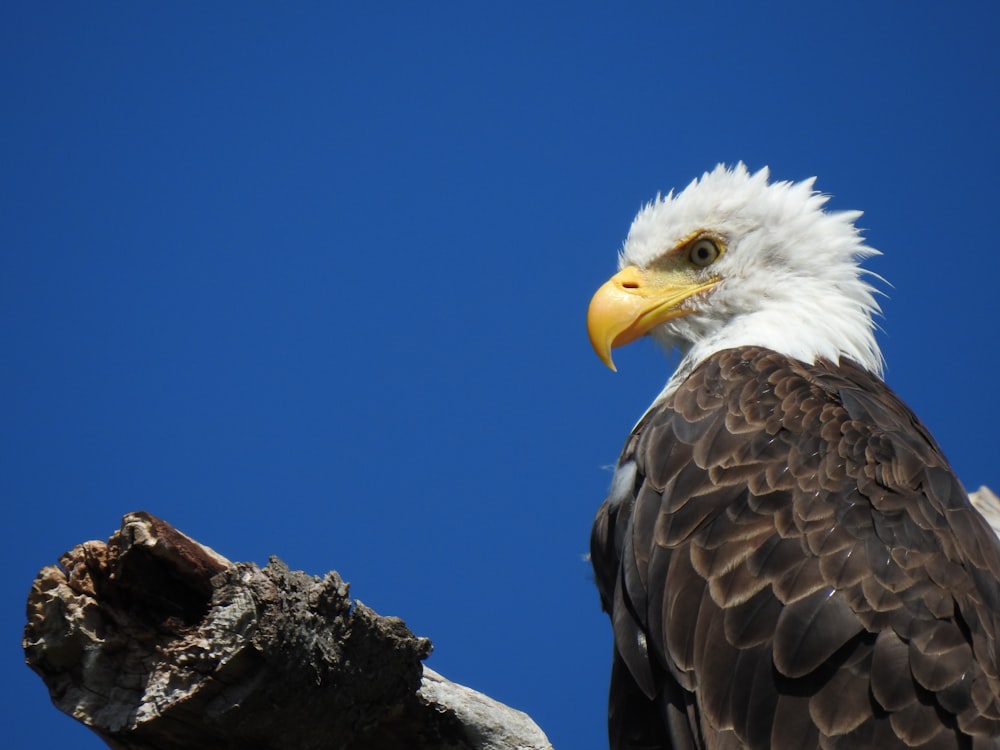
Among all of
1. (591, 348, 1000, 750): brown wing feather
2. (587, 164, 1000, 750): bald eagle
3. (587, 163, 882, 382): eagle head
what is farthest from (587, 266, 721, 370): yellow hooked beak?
(591, 348, 1000, 750): brown wing feather

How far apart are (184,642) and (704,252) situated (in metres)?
2.39

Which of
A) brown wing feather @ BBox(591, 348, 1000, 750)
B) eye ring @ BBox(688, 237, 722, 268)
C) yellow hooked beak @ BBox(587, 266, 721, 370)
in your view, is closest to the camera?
brown wing feather @ BBox(591, 348, 1000, 750)

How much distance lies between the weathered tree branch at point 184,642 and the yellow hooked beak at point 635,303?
1.51 metres

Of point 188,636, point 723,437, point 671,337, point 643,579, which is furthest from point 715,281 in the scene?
point 188,636

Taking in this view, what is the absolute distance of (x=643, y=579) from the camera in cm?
346

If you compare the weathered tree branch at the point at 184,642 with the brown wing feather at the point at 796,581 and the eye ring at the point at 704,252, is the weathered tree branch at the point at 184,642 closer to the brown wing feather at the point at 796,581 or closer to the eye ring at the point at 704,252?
the brown wing feather at the point at 796,581

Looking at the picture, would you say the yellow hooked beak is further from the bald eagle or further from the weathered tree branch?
the weathered tree branch

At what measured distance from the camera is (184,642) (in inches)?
118

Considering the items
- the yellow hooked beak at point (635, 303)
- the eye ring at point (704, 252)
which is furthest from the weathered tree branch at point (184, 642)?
the eye ring at point (704, 252)

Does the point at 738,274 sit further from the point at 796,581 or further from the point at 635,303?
the point at 796,581

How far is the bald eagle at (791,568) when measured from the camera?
2.97 metres

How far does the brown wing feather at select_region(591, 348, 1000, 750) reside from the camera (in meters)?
2.96

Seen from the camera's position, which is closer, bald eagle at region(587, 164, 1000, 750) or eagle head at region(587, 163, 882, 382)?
bald eagle at region(587, 164, 1000, 750)

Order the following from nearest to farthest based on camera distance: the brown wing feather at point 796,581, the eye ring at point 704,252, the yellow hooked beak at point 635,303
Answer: the brown wing feather at point 796,581, the yellow hooked beak at point 635,303, the eye ring at point 704,252
